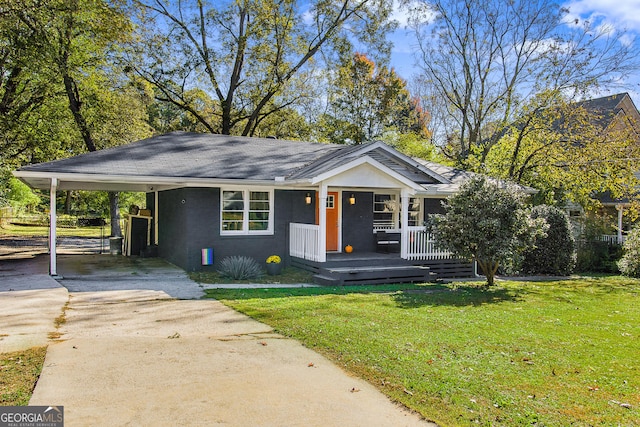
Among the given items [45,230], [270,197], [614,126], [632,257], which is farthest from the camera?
[45,230]

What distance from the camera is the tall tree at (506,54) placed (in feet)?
64.0

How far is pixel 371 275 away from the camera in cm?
1281

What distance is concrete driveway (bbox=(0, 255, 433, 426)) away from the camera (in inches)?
156

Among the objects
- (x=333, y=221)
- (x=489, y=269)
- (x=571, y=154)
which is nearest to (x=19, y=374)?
(x=333, y=221)

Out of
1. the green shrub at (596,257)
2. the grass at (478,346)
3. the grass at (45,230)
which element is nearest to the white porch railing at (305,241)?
the grass at (478,346)

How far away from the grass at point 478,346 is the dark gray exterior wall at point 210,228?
9.48 feet

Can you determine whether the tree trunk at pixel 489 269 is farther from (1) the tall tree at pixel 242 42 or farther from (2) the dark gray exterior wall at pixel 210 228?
(1) the tall tree at pixel 242 42

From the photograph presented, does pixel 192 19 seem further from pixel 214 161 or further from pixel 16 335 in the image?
pixel 16 335

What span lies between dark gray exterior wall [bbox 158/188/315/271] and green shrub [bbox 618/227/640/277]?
38.9 ft

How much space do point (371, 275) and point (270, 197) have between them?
12.5ft

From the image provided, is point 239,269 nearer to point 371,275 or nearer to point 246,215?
point 246,215

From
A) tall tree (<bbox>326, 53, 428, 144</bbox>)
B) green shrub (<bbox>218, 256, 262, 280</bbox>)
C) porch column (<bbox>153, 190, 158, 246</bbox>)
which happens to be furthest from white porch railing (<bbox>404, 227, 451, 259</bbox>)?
tall tree (<bbox>326, 53, 428, 144</bbox>)

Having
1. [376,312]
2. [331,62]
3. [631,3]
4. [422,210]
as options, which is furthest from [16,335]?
[331,62]

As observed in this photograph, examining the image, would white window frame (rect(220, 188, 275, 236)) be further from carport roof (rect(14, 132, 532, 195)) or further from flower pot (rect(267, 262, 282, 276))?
flower pot (rect(267, 262, 282, 276))
